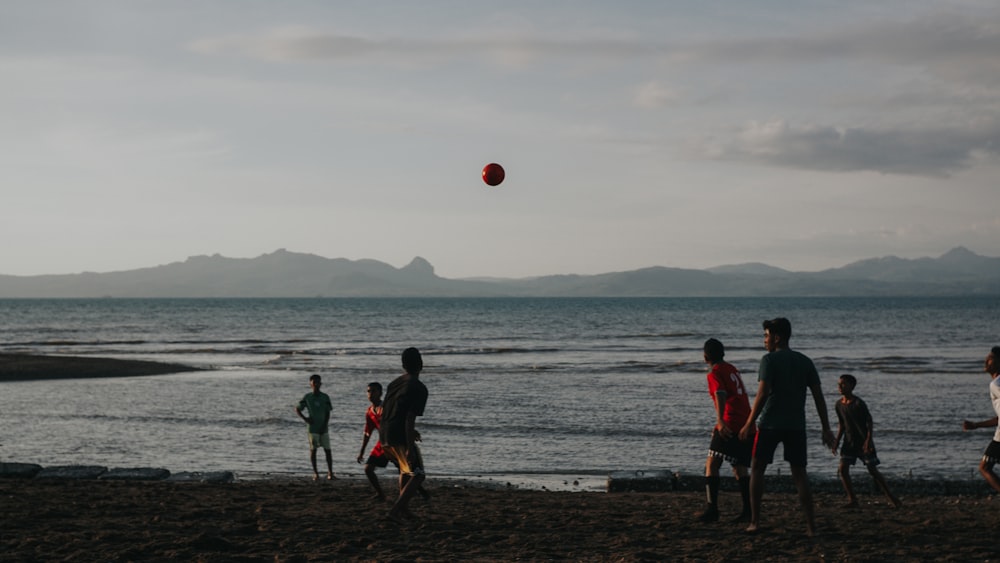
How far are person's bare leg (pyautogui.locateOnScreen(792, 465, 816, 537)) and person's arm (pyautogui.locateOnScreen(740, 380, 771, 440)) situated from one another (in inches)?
20.8

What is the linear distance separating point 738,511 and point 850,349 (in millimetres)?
42749

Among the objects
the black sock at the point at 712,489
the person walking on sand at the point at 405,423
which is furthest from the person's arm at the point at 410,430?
the black sock at the point at 712,489

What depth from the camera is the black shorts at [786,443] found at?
28.1 feet

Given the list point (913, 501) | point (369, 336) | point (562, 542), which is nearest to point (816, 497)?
point (913, 501)

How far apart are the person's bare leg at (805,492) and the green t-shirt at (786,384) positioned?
1.40 ft

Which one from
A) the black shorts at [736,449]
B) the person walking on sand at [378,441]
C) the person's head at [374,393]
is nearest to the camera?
the black shorts at [736,449]

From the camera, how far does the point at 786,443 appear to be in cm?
858

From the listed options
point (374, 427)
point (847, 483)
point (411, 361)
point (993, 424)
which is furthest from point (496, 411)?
point (993, 424)

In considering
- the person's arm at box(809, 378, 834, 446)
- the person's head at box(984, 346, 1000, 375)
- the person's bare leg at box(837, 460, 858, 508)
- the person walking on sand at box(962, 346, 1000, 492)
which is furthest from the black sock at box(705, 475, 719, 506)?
the person's head at box(984, 346, 1000, 375)

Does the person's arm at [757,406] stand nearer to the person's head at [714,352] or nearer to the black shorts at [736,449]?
the black shorts at [736,449]

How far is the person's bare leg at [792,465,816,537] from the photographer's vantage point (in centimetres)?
859

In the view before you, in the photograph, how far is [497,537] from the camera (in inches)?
358

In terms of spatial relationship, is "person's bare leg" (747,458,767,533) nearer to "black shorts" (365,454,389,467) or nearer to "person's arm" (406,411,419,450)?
"person's arm" (406,411,419,450)

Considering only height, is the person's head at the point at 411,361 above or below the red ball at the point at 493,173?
below
